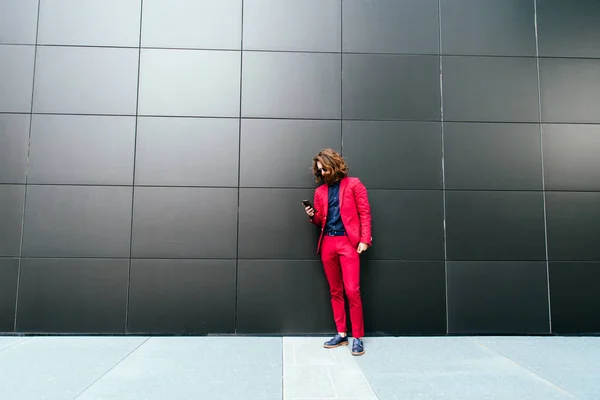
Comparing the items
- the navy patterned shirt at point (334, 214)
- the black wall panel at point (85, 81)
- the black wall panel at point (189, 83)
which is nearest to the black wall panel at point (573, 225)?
Result: the navy patterned shirt at point (334, 214)

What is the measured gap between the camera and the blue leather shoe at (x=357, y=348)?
3.08 meters

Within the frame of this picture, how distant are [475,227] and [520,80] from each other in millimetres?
1762

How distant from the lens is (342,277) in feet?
11.3

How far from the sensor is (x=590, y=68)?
13.0ft

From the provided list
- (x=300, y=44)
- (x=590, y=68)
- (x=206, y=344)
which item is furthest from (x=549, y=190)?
(x=206, y=344)

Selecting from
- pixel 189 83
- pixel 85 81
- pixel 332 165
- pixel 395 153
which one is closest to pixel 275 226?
pixel 332 165

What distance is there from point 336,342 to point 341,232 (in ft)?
3.44

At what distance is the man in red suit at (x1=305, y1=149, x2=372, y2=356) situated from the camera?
3.27 metres

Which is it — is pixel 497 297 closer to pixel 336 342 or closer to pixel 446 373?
pixel 446 373

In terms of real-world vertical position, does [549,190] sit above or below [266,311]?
above

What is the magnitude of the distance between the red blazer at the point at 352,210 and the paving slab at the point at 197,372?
1.17m

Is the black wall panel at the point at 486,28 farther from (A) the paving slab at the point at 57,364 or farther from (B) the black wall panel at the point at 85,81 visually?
(A) the paving slab at the point at 57,364

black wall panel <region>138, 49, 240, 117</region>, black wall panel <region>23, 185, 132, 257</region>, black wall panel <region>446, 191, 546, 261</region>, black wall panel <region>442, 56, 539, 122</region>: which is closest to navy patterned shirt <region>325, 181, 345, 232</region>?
black wall panel <region>446, 191, 546, 261</region>

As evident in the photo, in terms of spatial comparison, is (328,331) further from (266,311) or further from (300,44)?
(300,44)
